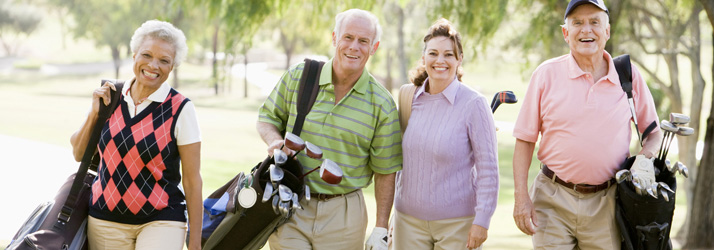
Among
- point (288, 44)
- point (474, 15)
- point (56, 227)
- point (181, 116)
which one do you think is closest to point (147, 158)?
point (181, 116)

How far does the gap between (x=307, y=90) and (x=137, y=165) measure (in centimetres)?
91

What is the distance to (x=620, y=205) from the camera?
4305mm

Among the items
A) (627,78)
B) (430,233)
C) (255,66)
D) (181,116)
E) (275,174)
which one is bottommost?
(255,66)

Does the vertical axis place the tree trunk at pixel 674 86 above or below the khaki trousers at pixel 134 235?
below

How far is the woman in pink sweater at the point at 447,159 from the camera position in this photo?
4152 mm

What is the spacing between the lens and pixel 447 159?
418cm

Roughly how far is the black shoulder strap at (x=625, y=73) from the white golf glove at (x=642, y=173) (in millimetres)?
343

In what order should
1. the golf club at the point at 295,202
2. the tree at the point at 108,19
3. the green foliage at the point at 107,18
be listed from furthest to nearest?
1. the tree at the point at 108,19
2. the green foliage at the point at 107,18
3. the golf club at the point at 295,202

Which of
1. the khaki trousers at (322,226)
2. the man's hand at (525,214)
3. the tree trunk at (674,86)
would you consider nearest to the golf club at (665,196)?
the man's hand at (525,214)

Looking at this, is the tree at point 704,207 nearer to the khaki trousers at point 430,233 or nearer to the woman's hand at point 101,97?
the khaki trousers at point 430,233

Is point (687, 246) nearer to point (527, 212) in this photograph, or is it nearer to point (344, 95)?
point (527, 212)

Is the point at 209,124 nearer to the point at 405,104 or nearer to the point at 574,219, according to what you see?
the point at 405,104

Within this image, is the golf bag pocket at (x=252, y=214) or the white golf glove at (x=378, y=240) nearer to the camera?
the golf bag pocket at (x=252, y=214)

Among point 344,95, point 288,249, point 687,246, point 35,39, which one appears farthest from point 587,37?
point 35,39
